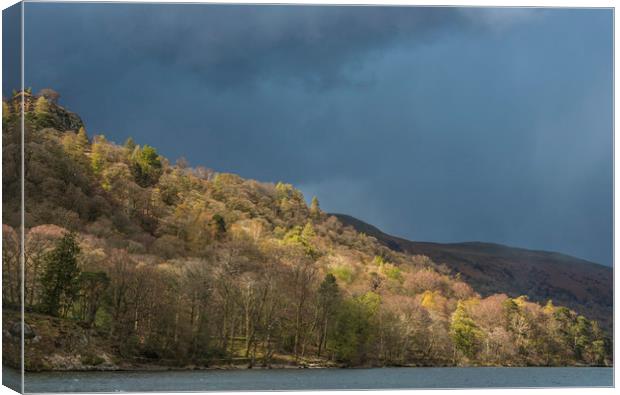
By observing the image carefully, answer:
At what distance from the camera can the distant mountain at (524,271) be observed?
85.5 feet

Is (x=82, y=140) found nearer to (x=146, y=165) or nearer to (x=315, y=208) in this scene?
(x=146, y=165)

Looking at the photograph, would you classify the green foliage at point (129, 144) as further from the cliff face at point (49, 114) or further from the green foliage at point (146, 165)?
the cliff face at point (49, 114)

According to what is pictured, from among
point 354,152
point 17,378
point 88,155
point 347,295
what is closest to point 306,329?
point 347,295

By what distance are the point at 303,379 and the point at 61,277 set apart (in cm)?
487

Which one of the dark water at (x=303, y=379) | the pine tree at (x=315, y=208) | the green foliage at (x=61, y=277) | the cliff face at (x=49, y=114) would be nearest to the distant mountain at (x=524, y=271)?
the pine tree at (x=315, y=208)

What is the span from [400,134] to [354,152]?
3.22ft

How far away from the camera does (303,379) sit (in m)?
22.7

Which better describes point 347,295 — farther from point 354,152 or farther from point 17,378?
point 17,378

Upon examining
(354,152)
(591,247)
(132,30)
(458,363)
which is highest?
(132,30)

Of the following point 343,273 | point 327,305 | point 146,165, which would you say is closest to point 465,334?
point 343,273

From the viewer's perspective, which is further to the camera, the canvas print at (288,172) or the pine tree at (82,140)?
the pine tree at (82,140)

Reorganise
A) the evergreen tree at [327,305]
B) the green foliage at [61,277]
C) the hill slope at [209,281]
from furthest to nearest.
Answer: the evergreen tree at [327,305] → the hill slope at [209,281] → the green foliage at [61,277]

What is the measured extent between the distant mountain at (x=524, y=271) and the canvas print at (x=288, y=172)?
13 cm

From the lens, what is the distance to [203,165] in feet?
81.0
